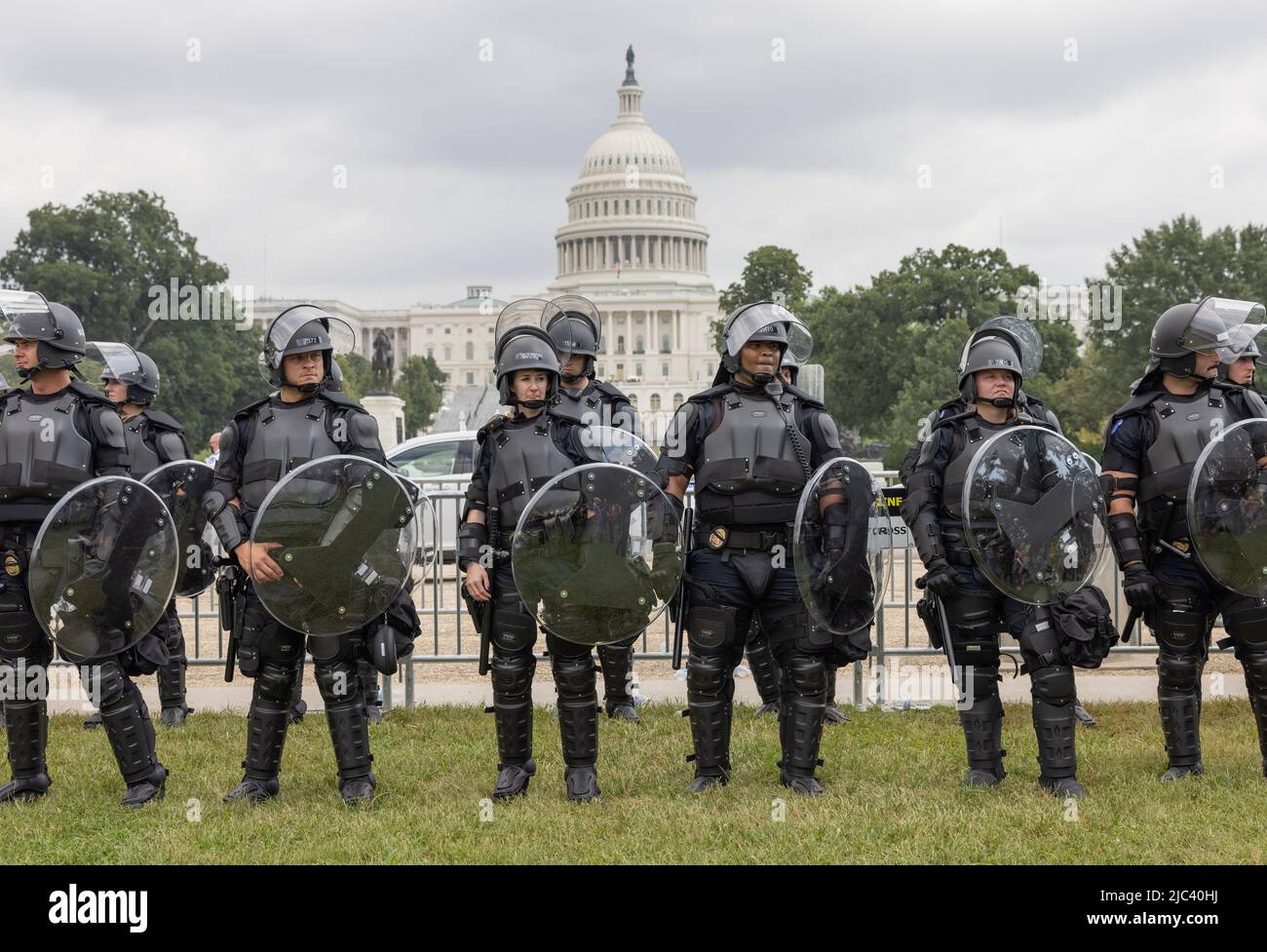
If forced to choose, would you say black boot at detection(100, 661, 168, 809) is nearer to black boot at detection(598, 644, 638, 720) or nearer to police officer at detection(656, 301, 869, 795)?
police officer at detection(656, 301, 869, 795)

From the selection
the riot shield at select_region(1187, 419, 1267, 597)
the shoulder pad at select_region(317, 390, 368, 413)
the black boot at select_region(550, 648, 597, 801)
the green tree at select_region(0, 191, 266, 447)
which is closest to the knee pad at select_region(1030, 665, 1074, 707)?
the riot shield at select_region(1187, 419, 1267, 597)

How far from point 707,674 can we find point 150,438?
150 inches

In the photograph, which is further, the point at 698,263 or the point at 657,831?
the point at 698,263

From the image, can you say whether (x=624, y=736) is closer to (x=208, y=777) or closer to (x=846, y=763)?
(x=846, y=763)

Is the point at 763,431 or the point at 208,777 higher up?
the point at 763,431

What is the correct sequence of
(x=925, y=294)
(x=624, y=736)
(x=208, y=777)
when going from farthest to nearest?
(x=925, y=294)
(x=624, y=736)
(x=208, y=777)

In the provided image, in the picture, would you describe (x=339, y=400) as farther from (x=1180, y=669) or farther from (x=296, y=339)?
(x=1180, y=669)

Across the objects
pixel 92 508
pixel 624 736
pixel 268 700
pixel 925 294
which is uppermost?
pixel 925 294

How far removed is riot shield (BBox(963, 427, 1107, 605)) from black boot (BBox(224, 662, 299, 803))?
285 cm

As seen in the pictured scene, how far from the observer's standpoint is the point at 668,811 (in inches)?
231

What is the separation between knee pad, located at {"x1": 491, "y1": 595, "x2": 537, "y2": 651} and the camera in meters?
6.09

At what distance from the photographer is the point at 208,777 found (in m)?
6.64
